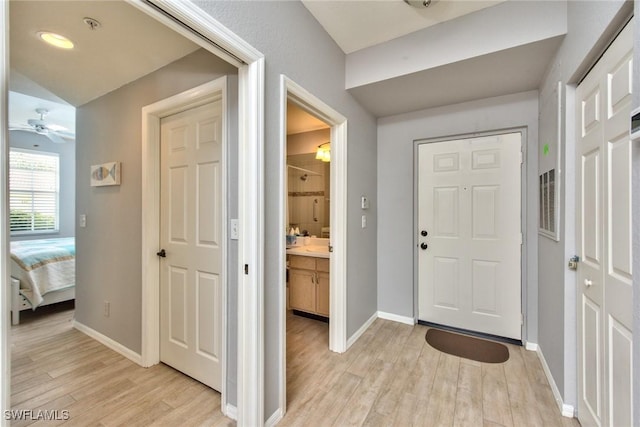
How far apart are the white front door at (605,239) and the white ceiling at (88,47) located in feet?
7.53

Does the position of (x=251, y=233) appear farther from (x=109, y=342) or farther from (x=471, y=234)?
(x=471, y=234)

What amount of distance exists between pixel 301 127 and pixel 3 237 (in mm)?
3157

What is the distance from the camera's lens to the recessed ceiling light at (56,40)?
174 cm

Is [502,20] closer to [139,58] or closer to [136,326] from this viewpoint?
[139,58]

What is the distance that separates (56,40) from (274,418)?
2.81 metres

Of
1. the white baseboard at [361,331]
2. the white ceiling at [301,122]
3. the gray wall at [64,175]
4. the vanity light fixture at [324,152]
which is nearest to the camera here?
the white baseboard at [361,331]

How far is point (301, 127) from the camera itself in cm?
353

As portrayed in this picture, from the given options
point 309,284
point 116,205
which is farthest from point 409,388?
point 116,205

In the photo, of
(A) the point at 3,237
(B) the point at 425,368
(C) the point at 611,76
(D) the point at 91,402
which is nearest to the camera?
(A) the point at 3,237

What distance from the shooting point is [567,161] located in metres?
1.60

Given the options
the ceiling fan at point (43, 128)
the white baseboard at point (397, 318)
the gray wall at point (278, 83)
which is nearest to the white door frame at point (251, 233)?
the gray wall at point (278, 83)

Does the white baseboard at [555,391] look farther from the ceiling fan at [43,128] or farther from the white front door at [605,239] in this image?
the ceiling fan at [43,128]

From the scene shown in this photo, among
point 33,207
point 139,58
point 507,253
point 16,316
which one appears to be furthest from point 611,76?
point 33,207

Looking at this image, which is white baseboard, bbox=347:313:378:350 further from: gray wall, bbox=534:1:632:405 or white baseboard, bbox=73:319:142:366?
white baseboard, bbox=73:319:142:366
